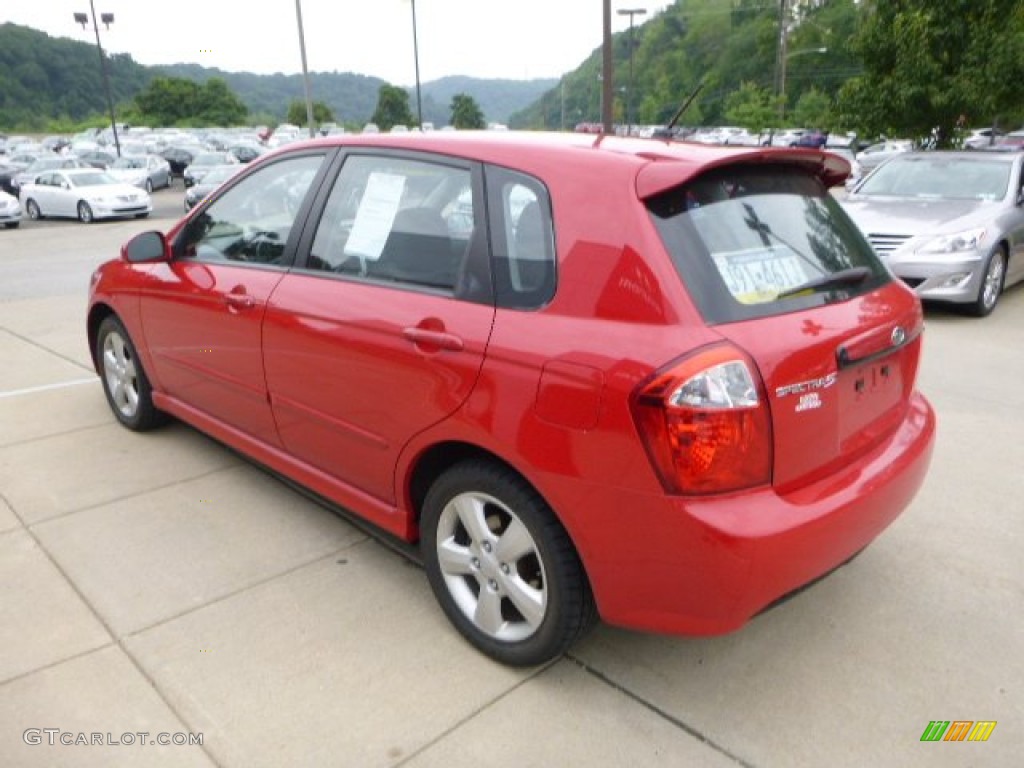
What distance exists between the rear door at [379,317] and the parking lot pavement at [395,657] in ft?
1.69

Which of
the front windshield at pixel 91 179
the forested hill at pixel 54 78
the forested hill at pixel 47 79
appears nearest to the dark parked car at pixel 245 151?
the front windshield at pixel 91 179

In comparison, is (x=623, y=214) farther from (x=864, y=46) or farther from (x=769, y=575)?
(x=864, y=46)

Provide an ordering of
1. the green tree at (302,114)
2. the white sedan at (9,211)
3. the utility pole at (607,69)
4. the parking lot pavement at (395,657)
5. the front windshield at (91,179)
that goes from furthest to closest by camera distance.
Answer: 1. the green tree at (302,114)
2. the front windshield at (91,179)
3. the utility pole at (607,69)
4. the white sedan at (9,211)
5. the parking lot pavement at (395,657)

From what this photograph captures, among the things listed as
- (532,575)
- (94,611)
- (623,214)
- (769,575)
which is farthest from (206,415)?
(769,575)

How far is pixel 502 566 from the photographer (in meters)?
2.51

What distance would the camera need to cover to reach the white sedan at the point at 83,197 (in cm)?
2016

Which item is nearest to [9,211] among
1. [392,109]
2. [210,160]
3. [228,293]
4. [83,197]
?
[83,197]

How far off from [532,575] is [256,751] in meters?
0.93

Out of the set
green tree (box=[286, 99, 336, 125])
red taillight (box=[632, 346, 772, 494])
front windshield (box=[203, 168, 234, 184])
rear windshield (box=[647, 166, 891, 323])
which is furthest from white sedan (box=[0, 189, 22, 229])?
green tree (box=[286, 99, 336, 125])

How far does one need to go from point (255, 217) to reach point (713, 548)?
250 cm

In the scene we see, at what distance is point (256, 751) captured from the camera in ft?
7.44

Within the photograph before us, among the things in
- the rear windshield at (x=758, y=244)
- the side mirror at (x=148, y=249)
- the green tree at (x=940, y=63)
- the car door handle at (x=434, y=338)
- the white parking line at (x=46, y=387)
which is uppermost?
the green tree at (x=940, y=63)

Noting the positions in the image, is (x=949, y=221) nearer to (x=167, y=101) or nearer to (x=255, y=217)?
(x=255, y=217)

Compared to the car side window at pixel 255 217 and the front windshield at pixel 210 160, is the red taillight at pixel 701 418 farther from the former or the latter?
the front windshield at pixel 210 160
